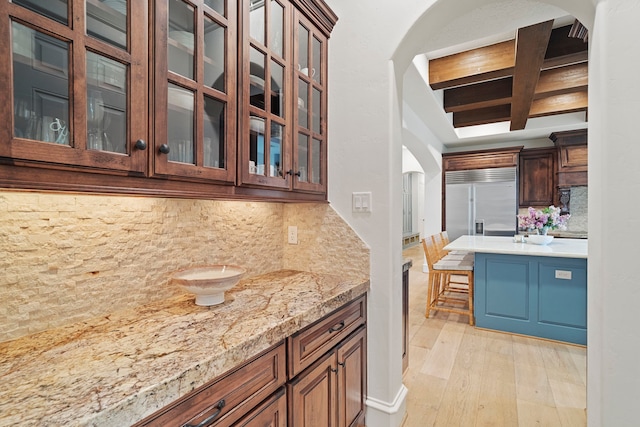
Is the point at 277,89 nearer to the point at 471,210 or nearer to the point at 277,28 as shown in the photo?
the point at 277,28

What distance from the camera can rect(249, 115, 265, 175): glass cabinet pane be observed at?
52.2 inches

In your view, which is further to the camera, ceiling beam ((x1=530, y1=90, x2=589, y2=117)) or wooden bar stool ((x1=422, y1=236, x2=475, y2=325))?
ceiling beam ((x1=530, y1=90, x2=589, y2=117))

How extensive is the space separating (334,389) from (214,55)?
157cm

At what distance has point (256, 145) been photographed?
1361 millimetres

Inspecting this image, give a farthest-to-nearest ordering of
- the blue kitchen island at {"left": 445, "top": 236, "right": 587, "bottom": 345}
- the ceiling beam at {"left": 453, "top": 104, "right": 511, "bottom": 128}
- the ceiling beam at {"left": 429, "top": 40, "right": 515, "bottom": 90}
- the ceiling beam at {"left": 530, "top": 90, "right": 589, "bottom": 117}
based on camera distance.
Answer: the ceiling beam at {"left": 453, "top": 104, "right": 511, "bottom": 128} → the ceiling beam at {"left": 530, "top": 90, "right": 589, "bottom": 117} → the ceiling beam at {"left": 429, "top": 40, "right": 515, "bottom": 90} → the blue kitchen island at {"left": 445, "top": 236, "right": 587, "bottom": 345}

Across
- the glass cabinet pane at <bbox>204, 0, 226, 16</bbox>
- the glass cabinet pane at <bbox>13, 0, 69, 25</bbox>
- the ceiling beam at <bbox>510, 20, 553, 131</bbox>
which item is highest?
the ceiling beam at <bbox>510, 20, 553, 131</bbox>

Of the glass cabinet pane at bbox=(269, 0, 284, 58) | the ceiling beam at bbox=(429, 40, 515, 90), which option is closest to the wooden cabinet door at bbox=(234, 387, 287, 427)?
the glass cabinet pane at bbox=(269, 0, 284, 58)

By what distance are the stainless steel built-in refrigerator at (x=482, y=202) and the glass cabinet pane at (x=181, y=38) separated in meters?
5.90

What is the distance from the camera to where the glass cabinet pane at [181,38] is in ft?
3.38

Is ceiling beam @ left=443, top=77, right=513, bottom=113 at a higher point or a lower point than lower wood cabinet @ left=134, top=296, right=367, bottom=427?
higher

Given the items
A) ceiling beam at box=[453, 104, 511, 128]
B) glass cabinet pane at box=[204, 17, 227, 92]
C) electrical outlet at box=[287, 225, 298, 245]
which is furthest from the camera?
ceiling beam at box=[453, 104, 511, 128]

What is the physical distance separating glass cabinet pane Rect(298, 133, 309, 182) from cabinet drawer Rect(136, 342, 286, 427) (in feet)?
3.03

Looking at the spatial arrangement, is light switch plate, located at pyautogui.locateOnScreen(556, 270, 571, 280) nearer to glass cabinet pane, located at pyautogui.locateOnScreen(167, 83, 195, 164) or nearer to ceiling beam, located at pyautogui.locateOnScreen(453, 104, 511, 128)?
ceiling beam, located at pyautogui.locateOnScreen(453, 104, 511, 128)

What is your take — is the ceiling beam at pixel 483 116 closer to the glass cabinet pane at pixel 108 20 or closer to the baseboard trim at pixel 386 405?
the baseboard trim at pixel 386 405
